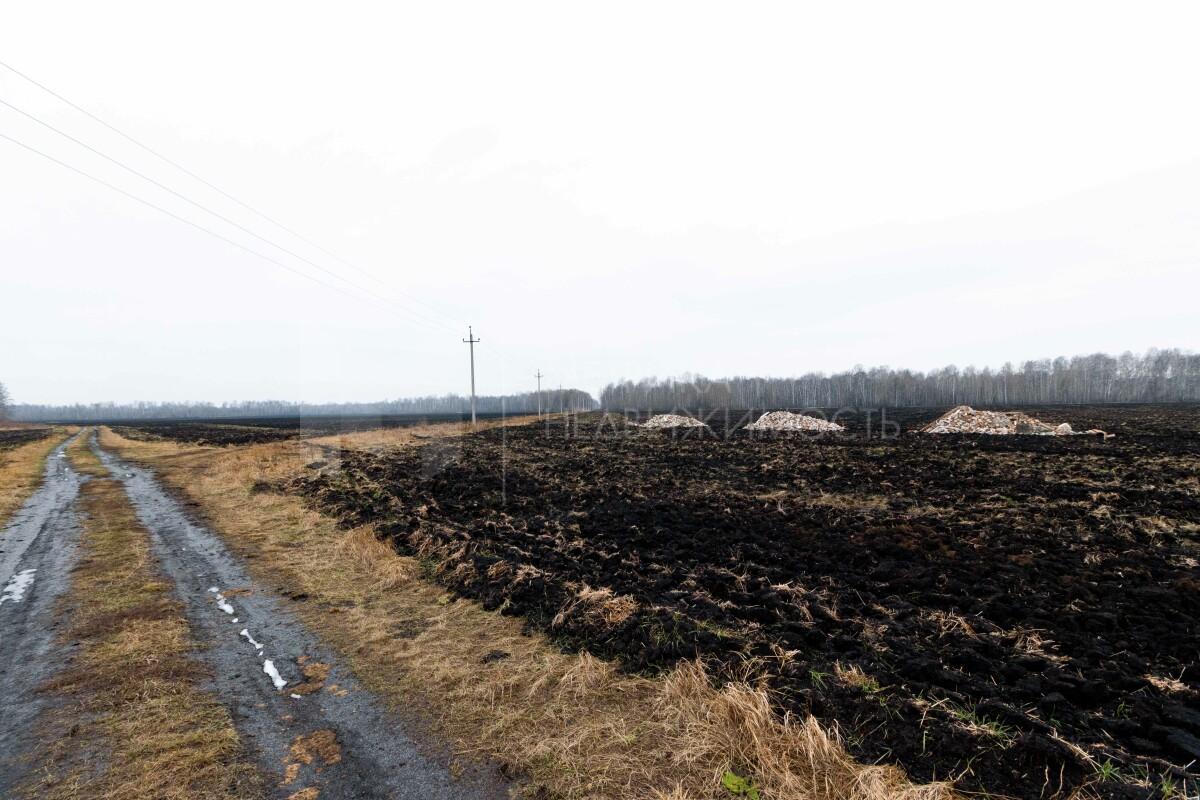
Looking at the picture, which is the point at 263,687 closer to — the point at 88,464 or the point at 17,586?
the point at 17,586

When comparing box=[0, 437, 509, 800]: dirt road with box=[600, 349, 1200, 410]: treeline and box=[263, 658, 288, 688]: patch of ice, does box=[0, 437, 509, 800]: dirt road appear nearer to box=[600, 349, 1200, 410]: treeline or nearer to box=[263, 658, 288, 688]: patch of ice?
box=[263, 658, 288, 688]: patch of ice

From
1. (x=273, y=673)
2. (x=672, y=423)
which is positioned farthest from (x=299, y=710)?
(x=672, y=423)

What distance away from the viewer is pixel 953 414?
126ft

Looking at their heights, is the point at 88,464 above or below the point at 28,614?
above

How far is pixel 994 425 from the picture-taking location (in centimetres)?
3578

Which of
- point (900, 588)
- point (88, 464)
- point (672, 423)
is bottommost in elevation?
point (900, 588)

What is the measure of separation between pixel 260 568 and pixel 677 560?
7.87 meters

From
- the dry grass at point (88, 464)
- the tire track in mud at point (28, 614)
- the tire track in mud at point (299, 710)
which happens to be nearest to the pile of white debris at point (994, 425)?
the tire track in mud at point (299, 710)

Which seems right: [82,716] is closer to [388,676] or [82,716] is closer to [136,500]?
[388,676]

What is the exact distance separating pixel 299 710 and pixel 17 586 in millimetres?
7692

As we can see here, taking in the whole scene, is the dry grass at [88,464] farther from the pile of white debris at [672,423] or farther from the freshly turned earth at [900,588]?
the pile of white debris at [672,423]

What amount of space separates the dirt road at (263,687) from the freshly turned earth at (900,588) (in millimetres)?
2363

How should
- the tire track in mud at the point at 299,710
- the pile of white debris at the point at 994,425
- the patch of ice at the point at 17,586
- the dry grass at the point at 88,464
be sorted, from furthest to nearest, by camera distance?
the pile of white debris at the point at 994,425 < the dry grass at the point at 88,464 < the patch of ice at the point at 17,586 < the tire track in mud at the point at 299,710

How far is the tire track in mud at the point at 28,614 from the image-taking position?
462 centimetres
